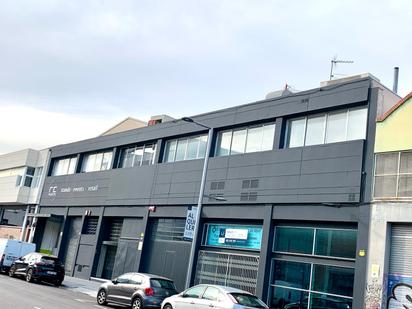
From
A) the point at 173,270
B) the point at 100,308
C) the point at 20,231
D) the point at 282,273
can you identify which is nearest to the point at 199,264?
the point at 173,270

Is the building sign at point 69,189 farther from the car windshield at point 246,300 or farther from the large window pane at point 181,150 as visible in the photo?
the car windshield at point 246,300

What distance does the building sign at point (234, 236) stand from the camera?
2267cm

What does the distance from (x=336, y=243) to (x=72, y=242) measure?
22.7 metres

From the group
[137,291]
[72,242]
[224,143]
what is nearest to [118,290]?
[137,291]

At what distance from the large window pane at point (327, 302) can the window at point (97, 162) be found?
19967mm

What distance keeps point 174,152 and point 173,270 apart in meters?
7.19

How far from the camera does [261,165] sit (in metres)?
23.1

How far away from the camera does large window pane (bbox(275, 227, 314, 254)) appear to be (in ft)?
67.0

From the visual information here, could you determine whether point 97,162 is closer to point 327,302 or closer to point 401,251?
point 327,302

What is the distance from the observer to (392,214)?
17656 millimetres

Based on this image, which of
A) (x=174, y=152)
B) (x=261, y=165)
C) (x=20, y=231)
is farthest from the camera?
(x=20, y=231)

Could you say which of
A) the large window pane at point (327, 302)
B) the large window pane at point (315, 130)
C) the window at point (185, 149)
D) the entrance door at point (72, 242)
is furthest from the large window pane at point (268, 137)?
the entrance door at point (72, 242)

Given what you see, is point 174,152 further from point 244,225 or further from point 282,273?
point 282,273

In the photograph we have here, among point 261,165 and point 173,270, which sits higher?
point 261,165
